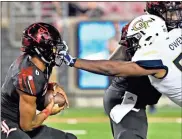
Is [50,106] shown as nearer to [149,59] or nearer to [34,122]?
[34,122]

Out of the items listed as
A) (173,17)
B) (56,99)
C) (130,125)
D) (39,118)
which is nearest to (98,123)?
(130,125)

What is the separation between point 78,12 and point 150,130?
4.51 metres

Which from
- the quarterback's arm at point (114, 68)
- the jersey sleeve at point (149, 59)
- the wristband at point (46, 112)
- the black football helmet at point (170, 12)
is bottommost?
the wristband at point (46, 112)

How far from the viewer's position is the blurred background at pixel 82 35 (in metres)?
12.6

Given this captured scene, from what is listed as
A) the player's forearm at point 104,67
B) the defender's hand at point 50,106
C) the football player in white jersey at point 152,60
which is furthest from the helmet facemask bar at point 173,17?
the defender's hand at point 50,106

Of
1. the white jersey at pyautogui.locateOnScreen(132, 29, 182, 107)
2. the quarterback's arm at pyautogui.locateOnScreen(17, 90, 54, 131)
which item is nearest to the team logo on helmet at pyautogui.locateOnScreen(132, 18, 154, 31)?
the white jersey at pyautogui.locateOnScreen(132, 29, 182, 107)

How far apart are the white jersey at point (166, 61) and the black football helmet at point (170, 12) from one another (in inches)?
10.1

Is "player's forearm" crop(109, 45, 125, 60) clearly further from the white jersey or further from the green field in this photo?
the green field

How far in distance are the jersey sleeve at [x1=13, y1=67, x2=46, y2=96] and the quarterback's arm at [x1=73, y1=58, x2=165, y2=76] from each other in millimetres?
301

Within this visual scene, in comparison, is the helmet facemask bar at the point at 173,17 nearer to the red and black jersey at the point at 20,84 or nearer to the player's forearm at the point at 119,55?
the player's forearm at the point at 119,55

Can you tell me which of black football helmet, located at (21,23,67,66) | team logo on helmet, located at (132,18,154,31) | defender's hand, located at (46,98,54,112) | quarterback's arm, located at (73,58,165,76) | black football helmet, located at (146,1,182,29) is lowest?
defender's hand, located at (46,98,54,112)

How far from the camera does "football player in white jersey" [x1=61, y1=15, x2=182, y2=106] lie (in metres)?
5.17

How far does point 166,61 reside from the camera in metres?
5.24

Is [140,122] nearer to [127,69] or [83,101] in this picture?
[127,69]
